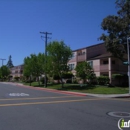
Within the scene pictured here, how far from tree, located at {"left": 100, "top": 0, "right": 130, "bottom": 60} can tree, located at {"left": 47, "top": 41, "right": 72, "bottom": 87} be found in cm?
703

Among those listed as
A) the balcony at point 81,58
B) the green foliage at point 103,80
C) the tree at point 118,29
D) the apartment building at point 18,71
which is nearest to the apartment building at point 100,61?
the balcony at point 81,58

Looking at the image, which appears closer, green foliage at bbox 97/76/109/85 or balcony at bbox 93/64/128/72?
green foliage at bbox 97/76/109/85

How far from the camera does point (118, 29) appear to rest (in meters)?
31.6

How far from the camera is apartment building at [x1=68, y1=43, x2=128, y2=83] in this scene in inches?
1554

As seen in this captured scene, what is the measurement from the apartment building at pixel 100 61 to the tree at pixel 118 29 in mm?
7044

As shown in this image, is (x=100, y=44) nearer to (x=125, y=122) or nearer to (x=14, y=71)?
(x=125, y=122)

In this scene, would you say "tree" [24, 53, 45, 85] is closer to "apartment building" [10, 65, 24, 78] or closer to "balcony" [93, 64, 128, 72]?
"balcony" [93, 64, 128, 72]

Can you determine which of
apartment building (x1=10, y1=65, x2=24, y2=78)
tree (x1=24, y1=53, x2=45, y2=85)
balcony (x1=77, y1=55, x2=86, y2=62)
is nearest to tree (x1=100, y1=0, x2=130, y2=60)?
balcony (x1=77, y1=55, x2=86, y2=62)

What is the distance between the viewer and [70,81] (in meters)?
48.9

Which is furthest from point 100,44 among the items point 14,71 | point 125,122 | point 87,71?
point 14,71

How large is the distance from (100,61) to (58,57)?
12.3m

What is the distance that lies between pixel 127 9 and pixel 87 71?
11856 millimetres

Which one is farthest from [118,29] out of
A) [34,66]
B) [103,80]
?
[34,66]

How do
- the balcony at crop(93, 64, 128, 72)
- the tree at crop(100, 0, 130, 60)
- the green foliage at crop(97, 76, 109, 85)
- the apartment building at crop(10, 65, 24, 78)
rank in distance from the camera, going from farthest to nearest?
the apartment building at crop(10, 65, 24, 78), the balcony at crop(93, 64, 128, 72), the green foliage at crop(97, 76, 109, 85), the tree at crop(100, 0, 130, 60)
